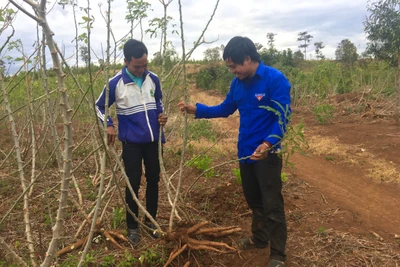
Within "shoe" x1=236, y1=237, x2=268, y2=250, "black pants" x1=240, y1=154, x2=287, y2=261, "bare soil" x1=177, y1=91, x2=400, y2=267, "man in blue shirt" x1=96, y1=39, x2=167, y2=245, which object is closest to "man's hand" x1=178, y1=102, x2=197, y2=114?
"man in blue shirt" x1=96, y1=39, x2=167, y2=245

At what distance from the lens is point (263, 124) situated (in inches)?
95.0

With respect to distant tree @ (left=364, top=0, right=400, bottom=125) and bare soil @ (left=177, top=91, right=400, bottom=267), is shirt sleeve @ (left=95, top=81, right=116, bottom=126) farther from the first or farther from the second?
distant tree @ (left=364, top=0, right=400, bottom=125)

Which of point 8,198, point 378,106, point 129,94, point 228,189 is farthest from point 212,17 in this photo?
point 378,106

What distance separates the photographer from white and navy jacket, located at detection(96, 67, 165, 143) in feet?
8.78

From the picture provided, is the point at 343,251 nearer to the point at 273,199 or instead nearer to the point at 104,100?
the point at 273,199

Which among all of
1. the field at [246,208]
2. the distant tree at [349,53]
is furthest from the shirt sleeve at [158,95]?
the distant tree at [349,53]

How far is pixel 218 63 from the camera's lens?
2277 centimetres

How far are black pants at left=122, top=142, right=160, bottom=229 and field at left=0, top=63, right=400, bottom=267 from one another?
0.53 feet


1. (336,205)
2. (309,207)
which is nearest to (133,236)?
(309,207)

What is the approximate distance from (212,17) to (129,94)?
0.83 m

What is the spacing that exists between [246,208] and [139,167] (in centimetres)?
133

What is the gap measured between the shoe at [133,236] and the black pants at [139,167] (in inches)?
1.2

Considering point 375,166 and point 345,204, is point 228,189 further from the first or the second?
point 375,166

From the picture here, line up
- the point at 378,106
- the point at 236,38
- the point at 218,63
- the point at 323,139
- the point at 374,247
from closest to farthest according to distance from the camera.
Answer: the point at 236,38
the point at 374,247
the point at 323,139
the point at 378,106
the point at 218,63
